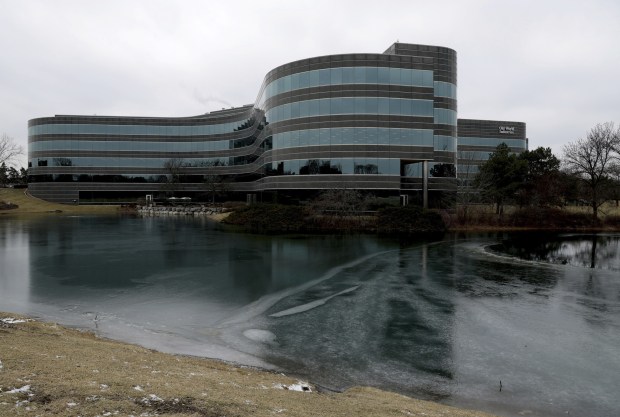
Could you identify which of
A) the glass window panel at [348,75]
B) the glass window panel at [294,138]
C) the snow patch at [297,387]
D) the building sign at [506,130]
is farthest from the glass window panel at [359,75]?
the building sign at [506,130]

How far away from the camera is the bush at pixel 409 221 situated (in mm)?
47719

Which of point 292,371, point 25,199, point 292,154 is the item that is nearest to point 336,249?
point 292,371

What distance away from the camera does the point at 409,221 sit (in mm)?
48031

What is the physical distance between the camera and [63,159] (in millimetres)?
96625

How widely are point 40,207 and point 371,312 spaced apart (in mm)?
90933

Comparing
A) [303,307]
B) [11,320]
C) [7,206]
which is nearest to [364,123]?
[303,307]

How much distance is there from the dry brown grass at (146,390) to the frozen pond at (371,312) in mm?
1652

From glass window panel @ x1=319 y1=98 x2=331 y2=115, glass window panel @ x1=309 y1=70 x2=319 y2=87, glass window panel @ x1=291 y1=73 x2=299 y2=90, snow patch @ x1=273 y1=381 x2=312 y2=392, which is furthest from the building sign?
snow patch @ x1=273 y1=381 x2=312 y2=392

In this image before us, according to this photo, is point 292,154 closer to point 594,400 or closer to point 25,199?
point 594,400

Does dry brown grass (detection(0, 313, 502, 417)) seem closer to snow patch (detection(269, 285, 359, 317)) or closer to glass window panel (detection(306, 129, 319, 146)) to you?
snow patch (detection(269, 285, 359, 317))

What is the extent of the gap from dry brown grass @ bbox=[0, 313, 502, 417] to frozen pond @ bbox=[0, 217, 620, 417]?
5.42 ft

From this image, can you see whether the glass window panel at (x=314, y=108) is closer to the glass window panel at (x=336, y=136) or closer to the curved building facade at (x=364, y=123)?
the curved building facade at (x=364, y=123)

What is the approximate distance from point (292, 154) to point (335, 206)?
12.7 m

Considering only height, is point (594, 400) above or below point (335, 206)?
below
